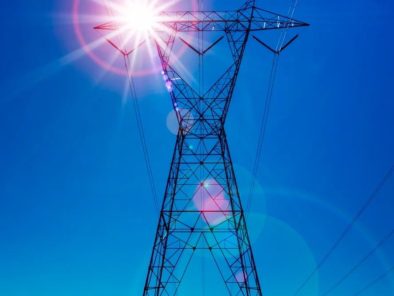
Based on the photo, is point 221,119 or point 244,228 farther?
point 221,119

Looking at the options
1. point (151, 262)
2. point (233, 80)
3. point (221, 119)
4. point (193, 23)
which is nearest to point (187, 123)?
point (221, 119)

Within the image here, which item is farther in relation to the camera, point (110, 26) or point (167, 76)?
point (167, 76)

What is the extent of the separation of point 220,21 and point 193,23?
143cm

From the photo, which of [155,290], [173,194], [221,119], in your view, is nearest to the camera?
[155,290]

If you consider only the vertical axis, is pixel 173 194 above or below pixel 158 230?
above

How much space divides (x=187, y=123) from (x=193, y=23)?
5570 millimetres

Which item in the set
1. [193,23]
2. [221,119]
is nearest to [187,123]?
[221,119]

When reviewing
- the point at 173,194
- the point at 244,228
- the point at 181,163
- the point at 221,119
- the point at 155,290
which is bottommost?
the point at 155,290

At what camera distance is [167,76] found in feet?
70.9

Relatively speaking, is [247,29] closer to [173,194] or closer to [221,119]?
[221,119]

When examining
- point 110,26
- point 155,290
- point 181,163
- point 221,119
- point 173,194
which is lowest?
point 155,290

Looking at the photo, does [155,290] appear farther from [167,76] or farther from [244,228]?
[167,76]

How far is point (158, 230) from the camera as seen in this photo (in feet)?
67.2

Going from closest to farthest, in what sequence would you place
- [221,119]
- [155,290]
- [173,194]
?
1. [155,290]
2. [173,194]
3. [221,119]
